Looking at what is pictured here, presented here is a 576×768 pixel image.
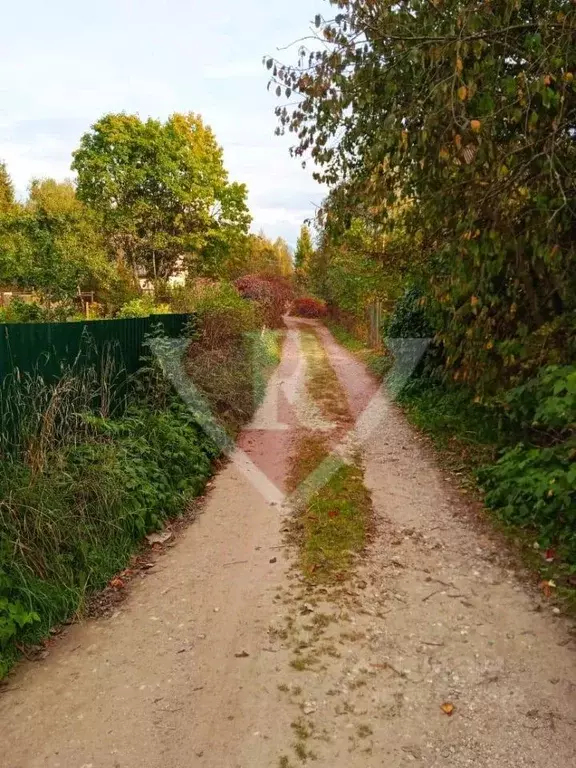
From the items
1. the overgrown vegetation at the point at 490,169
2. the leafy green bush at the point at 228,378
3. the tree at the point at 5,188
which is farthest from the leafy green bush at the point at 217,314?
the tree at the point at 5,188

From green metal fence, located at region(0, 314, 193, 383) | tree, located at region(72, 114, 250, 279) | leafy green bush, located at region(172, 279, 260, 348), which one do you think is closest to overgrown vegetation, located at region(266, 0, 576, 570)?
green metal fence, located at region(0, 314, 193, 383)

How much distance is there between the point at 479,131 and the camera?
3393 millimetres

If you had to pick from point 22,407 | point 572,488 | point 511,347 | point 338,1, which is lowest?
point 572,488

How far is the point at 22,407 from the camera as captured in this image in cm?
408

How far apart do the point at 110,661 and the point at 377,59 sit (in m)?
4.69

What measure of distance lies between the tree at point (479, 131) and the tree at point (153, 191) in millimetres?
24831

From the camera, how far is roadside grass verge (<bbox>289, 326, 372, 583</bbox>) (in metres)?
3.95

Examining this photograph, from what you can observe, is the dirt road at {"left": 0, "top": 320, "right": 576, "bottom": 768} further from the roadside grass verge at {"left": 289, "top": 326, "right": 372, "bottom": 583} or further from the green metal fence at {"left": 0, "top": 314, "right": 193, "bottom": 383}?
the green metal fence at {"left": 0, "top": 314, "right": 193, "bottom": 383}

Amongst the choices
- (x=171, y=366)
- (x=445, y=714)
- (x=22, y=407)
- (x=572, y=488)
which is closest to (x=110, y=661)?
(x=445, y=714)

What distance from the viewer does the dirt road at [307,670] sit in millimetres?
2270

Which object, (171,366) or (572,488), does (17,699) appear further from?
(171,366)

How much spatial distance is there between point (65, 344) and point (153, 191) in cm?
2522

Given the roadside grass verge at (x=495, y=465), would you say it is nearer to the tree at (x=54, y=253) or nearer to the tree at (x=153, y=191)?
the tree at (x=54, y=253)

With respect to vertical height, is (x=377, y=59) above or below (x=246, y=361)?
above
